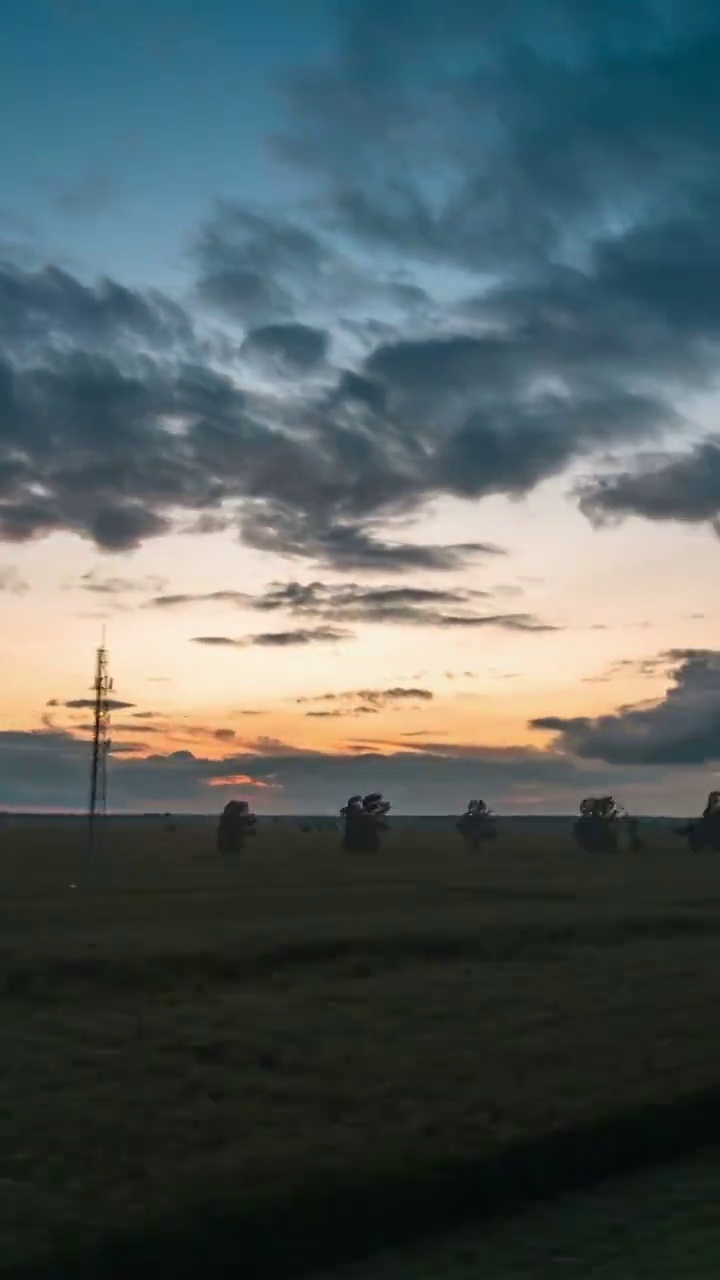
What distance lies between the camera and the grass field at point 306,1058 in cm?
1145

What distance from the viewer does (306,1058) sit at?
18.5 meters

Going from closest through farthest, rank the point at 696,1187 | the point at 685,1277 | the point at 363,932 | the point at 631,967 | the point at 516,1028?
the point at 685,1277 < the point at 696,1187 < the point at 516,1028 < the point at 631,967 < the point at 363,932

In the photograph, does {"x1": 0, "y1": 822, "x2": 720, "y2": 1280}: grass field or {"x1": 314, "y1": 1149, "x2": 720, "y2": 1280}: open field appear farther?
{"x1": 0, "y1": 822, "x2": 720, "y2": 1280}: grass field

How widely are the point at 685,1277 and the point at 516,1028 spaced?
37.7 feet

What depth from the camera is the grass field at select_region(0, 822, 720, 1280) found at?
11.5 m

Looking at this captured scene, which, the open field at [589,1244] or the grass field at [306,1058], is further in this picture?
the grass field at [306,1058]

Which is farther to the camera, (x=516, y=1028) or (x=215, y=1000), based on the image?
(x=215, y=1000)

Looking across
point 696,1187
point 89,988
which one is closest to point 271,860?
point 89,988

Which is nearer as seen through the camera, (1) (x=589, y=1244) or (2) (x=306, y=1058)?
(1) (x=589, y=1244)

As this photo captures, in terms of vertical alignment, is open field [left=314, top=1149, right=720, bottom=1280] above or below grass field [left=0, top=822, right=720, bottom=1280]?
below

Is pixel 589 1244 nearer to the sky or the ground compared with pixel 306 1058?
nearer to the ground

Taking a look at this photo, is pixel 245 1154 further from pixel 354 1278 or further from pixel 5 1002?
pixel 5 1002

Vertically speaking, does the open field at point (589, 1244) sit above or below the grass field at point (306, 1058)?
below

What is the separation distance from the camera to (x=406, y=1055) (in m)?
18.8
